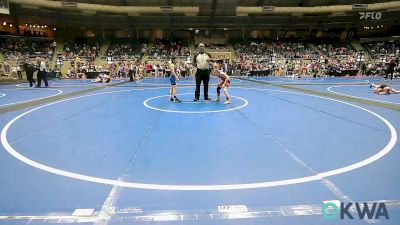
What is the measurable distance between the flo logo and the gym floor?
0.07 meters

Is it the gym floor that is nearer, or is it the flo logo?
the flo logo

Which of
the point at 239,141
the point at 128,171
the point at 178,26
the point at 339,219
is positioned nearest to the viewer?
the point at 339,219

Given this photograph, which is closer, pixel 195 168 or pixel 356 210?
pixel 356 210

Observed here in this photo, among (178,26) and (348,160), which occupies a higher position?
(178,26)

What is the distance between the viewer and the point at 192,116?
791 centimetres

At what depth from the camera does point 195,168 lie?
4152 mm

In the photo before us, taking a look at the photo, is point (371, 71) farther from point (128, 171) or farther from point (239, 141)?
point (128, 171)

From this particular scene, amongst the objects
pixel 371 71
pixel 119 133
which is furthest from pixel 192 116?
pixel 371 71

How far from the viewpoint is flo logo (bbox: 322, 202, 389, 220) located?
2857 millimetres

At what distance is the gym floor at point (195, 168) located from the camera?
3010 millimetres

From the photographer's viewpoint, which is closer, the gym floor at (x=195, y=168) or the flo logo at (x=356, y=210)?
the flo logo at (x=356, y=210)

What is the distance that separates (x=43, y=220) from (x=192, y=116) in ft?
17.5

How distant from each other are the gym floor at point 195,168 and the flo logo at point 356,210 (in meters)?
0.07

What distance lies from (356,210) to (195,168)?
82.3 inches
